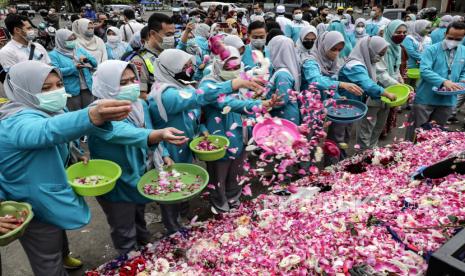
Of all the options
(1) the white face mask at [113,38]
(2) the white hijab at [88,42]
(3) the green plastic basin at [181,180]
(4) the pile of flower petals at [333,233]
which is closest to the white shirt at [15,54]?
(2) the white hijab at [88,42]

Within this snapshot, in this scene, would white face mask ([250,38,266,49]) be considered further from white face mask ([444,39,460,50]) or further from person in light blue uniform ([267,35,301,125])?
white face mask ([444,39,460,50])

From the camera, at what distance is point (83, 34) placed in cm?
679

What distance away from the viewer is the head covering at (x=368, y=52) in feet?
16.7

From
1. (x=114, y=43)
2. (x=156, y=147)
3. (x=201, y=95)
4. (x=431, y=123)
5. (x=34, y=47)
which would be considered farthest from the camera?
(x=114, y=43)

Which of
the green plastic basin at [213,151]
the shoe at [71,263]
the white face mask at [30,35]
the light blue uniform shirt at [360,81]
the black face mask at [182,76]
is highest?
the white face mask at [30,35]

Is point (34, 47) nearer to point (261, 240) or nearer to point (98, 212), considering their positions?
point (98, 212)

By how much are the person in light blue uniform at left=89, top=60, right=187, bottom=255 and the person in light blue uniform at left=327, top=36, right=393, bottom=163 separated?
3.08m

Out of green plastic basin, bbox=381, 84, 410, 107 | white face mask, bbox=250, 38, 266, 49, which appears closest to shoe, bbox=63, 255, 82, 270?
white face mask, bbox=250, 38, 266, 49

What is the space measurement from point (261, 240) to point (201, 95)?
64.8 inches

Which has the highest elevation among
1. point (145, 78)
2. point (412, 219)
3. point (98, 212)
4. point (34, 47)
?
point (34, 47)

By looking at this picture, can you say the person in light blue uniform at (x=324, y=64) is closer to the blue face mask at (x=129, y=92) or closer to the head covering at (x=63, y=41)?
the blue face mask at (x=129, y=92)

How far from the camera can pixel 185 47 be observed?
6.93m

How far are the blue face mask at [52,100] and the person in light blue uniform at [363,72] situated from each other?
3.72 metres

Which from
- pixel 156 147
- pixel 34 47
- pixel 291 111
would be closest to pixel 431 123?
pixel 291 111
